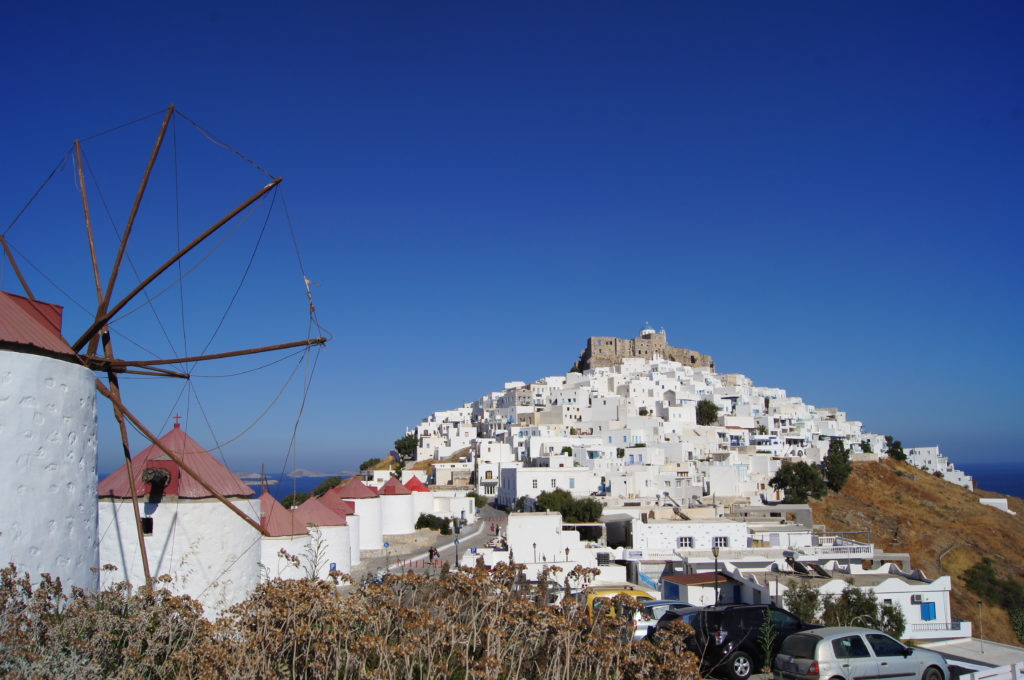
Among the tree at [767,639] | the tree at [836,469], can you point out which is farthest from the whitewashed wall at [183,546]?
the tree at [836,469]

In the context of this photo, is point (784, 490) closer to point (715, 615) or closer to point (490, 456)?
point (490, 456)

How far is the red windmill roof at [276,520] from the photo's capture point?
17891mm

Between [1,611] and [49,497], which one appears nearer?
[1,611]

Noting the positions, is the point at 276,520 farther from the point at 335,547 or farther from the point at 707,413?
the point at 707,413

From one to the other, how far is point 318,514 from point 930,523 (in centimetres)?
4679

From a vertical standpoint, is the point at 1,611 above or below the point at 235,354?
below

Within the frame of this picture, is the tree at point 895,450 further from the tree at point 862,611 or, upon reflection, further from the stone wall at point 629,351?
the tree at point 862,611


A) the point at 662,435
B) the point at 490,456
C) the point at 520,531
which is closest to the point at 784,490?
the point at 662,435

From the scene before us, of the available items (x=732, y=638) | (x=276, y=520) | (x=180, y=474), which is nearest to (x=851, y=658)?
(x=732, y=638)

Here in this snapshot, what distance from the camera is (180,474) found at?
12555mm

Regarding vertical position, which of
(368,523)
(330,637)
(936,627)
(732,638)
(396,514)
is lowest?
(936,627)

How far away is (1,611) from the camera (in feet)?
20.2

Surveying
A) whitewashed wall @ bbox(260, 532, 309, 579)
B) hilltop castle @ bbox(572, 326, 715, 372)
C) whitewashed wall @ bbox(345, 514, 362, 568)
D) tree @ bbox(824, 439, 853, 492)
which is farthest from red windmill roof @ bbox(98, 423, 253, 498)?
hilltop castle @ bbox(572, 326, 715, 372)

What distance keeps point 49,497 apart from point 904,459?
82.2 m
